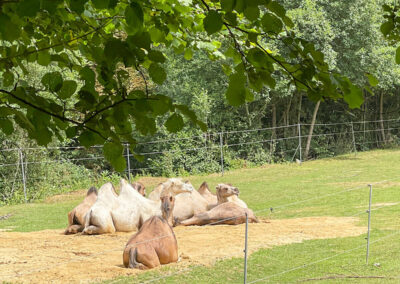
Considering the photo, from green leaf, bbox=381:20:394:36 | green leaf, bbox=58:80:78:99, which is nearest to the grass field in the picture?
green leaf, bbox=381:20:394:36

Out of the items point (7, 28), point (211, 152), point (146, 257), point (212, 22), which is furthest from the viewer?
point (211, 152)

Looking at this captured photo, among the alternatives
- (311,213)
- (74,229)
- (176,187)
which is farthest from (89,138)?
(311,213)

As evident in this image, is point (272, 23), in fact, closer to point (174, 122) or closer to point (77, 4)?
point (174, 122)

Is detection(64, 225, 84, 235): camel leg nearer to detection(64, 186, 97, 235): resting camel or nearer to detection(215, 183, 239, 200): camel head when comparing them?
detection(64, 186, 97, 235): resting camel

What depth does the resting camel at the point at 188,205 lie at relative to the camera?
11.8 m

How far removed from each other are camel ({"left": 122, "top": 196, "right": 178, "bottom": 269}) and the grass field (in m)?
0.22

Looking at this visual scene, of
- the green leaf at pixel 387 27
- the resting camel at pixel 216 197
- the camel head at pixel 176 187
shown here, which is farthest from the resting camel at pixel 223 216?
the green leaf at pixel 387 27

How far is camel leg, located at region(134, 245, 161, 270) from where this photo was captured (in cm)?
767

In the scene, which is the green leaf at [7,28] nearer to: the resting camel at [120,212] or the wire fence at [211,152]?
the wire fence at [211,152]

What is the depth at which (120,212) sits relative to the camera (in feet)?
36.7

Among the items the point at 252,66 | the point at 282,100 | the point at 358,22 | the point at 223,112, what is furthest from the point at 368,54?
the point at 252,66

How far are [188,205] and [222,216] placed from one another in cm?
107

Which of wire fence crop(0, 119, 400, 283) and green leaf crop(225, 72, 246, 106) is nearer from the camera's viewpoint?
green leaf crop(225, 72, 246, 106)

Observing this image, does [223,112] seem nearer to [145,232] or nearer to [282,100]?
[282,100]
